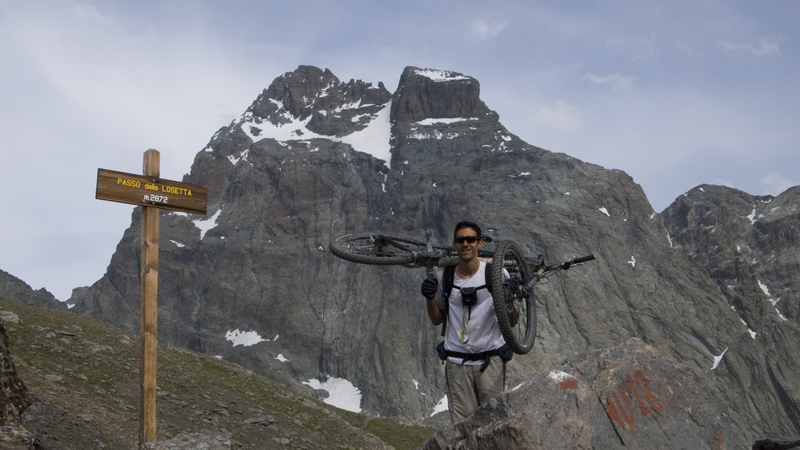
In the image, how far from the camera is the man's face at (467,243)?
979 cm

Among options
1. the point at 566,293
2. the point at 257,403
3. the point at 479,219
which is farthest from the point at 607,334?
the point at 257,403

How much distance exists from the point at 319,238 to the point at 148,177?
17654 centimetres

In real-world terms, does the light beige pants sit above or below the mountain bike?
below

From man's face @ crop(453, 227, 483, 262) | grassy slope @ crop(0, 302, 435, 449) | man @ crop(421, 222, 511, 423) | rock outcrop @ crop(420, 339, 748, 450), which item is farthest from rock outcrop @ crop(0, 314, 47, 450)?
man's face @ crop(453, 227, 483, 262)

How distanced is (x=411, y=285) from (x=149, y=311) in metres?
158

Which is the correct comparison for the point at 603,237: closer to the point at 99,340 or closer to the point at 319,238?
the point at 319,238

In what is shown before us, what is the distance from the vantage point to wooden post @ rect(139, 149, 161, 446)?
1135cm

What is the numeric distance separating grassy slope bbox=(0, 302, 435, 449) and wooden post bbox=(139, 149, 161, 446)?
20.6ft

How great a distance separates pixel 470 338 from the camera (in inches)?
388

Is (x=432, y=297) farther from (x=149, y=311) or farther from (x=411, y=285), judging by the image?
(x=411, y=285)

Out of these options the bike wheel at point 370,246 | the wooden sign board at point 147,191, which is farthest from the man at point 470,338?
the bike wheel at point 370,246

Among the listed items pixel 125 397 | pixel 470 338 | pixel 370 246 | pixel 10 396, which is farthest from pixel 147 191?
pixel 370 246

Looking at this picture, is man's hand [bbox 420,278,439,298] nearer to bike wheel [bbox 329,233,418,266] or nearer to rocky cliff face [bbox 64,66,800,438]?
bike wheel [bbox 329,233,418,266]

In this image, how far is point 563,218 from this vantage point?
575 feet
